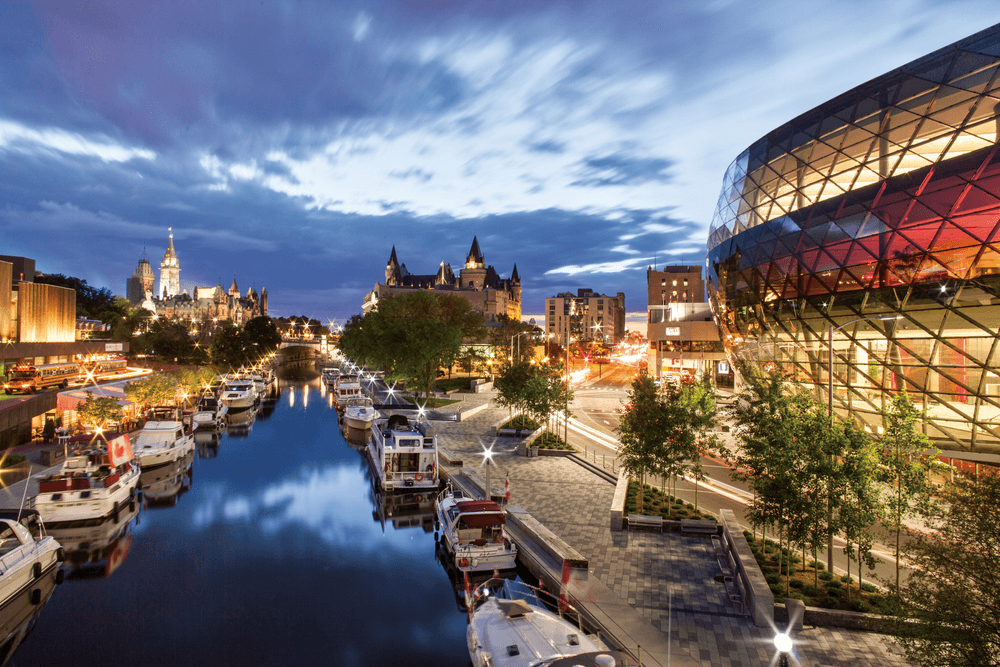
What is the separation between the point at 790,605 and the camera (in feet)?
41.1

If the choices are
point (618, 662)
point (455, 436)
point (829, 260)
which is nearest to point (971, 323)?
point (829, 260)

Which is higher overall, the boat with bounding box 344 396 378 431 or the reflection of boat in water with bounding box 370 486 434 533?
the boat with bounding box 344 396 378 431

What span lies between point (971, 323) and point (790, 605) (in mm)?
17139

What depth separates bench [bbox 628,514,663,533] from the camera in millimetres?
19078

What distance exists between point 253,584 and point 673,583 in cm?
1458

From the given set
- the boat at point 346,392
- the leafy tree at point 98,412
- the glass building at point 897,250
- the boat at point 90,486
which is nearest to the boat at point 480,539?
the glass building at point 897,250

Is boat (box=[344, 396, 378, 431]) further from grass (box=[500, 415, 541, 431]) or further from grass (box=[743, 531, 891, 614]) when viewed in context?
grass (box=[743, 531, 891, 614])

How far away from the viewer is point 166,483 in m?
30.8

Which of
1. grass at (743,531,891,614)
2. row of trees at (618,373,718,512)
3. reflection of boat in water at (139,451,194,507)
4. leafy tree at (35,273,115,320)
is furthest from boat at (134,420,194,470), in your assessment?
leafy tree at (35,273,115,320)

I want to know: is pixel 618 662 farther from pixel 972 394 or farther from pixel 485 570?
pixel 972 394

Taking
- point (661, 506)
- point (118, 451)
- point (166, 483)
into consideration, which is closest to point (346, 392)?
point (166, 483)

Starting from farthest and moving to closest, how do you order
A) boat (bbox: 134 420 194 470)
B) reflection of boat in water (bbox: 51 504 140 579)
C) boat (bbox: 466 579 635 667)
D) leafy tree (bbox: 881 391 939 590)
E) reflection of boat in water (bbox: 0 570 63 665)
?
boat (bbox: 134 420 194 470) < reflection of boat in water (bbox: 51 504 140 579) < reflection of boat in water (bbox: 0 570 63 665) < leafy tree (bbox: 881 391 939 590) < boat (bbox: 466 579 635 667)

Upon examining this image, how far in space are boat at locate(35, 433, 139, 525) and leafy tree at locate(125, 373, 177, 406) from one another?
18383mm

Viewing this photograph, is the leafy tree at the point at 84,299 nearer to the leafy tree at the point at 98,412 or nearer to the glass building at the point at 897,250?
the leafy tree at the point at 98,412
